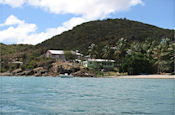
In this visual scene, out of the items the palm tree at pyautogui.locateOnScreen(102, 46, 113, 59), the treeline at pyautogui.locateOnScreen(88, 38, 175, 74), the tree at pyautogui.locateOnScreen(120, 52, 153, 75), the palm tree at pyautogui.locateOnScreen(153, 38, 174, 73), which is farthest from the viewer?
the palm tree at pyautogui.locateOnScreen(102, 46, 113, 59)

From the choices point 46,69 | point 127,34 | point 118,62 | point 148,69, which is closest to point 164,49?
point 148,69

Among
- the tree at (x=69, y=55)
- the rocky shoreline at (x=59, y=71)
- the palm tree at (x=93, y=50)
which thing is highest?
the palm tree at (x=93, y=50)

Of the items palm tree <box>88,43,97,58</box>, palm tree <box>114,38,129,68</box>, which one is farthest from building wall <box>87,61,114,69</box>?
palm tree <box>88,43,97,58</box>

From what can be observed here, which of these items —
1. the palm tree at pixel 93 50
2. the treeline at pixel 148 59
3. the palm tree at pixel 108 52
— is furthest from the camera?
the palm tree at pixel 93 50

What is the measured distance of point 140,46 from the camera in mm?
103688

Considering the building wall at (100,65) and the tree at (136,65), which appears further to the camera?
the building wall at (100,65)

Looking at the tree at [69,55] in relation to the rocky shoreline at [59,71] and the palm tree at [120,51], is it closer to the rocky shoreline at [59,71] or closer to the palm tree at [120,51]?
the rocky shoreline at [59,71]

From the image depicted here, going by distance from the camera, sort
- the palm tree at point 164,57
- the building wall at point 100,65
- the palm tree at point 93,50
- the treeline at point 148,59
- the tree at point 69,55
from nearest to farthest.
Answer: the palm tree at point 164,57 < the treeline at point 148,59 < the building wall at point 100,65 < the palm tree at point 93,50 < the tree at point 69,55

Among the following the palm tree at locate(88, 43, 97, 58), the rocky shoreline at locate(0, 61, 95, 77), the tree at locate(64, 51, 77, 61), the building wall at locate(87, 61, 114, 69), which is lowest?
the rocky shoreline at locate(0, 61, 95, 77)

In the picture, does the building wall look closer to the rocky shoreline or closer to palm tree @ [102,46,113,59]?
palm tree @ [102,46,113,59]

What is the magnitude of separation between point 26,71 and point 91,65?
1124 inches

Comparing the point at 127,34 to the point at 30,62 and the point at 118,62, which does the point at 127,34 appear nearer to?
the point at 118,62

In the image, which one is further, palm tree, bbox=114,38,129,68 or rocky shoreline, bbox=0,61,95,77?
palm tree, bbox=114,38,129,68

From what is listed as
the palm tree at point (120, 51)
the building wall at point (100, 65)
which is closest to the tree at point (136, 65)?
the palm tree at point (120, 51)
